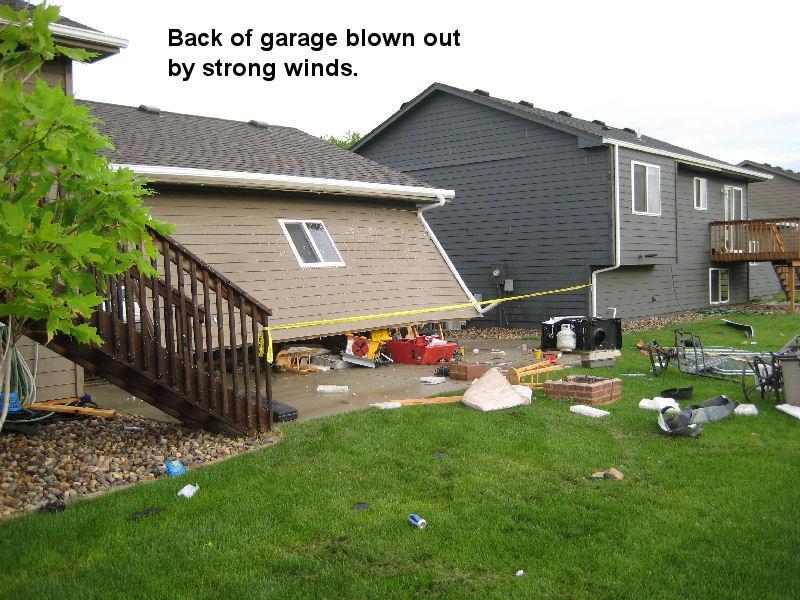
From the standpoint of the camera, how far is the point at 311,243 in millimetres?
12273

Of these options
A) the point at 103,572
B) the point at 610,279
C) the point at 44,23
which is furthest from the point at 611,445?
the point at 610,279

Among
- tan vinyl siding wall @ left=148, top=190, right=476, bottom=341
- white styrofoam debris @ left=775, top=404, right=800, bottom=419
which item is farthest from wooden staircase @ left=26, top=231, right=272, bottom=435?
white styrofoam debris @ left=775, top=404, right=800, bottom=419

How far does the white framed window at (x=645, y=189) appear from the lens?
A: 17.8m

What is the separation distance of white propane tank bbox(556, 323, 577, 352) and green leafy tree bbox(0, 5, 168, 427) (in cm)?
1034

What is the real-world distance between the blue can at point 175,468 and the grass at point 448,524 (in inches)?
4.7

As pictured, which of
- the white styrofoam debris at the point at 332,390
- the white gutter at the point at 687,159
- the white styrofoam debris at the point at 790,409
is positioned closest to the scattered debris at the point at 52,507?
the white styrofoam debris at the point at 332,390

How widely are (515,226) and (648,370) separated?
8.35 metres

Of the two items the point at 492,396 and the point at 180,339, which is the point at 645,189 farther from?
the point at 180,339

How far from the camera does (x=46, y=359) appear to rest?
860 centimetres

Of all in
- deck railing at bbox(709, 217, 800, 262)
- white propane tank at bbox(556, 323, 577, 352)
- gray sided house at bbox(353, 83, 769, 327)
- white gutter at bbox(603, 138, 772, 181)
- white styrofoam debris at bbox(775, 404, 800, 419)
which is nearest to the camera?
white styrofoam debris at bbox(775, 404, 800, 419)

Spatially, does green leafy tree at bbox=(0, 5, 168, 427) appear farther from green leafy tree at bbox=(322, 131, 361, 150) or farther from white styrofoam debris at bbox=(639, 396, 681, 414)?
green leafy tree at bbox=(322, 131, 361, 150)

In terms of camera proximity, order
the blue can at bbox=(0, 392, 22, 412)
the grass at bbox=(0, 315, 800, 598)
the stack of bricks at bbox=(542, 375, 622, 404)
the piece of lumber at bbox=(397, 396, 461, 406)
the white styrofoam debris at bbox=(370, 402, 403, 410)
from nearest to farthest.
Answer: the grass at bbox=(0, 315, 800, 598) < the blue can at bbox=(0, 392, 22, 412) < the white styrofoam debris at bbox=(370, 402, 403, 410) < the stack of bricks at bbox=(542, 375, 622, 404) < the piece of lumber at bbox=(397, 396, 461, 406)

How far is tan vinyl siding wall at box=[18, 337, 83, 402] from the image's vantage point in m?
8.41

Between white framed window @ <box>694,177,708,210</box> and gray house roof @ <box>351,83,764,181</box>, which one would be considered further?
white framed window @ <box>694,177,708,210</box>
